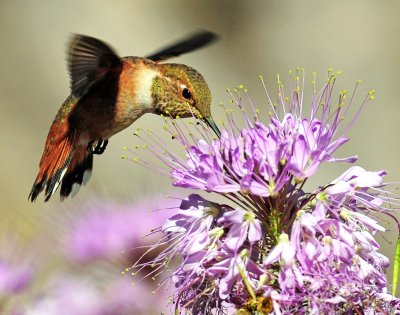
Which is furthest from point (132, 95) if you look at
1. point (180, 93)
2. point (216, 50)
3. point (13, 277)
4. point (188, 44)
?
point (216, 50)

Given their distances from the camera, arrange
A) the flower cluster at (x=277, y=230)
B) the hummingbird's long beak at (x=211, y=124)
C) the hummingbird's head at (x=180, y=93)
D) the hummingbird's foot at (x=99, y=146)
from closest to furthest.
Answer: the flower cluster at (x=277, y=230) < the hummingbird's long beak at (x=211, y=124) < the hummingbird's head at (x=180, y=93) < the hummingbird's foot at (x=99, y=146)

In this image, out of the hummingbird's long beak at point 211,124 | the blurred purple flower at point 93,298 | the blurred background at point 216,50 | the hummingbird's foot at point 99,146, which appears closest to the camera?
the blurred purple flower at point 93,298

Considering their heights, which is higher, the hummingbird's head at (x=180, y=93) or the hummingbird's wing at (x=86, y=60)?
the hummingbird's wing at (x=86, y=60)

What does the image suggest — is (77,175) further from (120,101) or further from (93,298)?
(93,298)

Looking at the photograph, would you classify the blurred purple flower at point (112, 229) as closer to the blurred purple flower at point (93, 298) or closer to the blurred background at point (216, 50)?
the blurred purple flower at point (93, 298)

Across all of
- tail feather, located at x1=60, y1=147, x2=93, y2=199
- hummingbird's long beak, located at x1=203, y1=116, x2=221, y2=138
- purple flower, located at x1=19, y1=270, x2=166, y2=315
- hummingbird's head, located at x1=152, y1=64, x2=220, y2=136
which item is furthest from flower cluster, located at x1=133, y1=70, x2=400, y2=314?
tail feather, located at x1=60, y1=147, x2=93, y2=199

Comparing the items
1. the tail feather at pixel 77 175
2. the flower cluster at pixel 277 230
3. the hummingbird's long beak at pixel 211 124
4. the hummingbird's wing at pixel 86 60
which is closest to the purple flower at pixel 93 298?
the flower cluster at pixel 277 230
